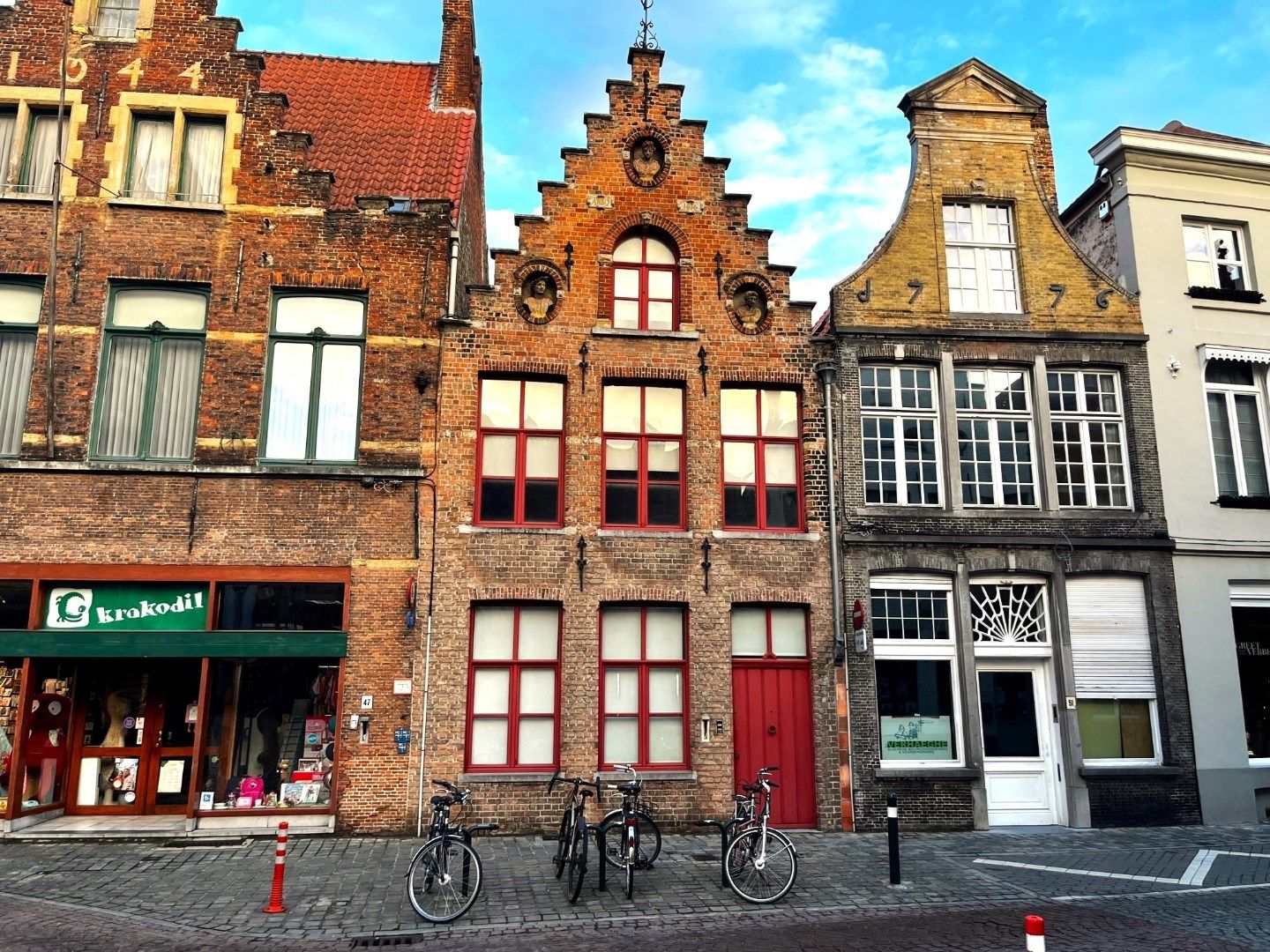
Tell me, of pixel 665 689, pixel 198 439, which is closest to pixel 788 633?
pixel 665 689

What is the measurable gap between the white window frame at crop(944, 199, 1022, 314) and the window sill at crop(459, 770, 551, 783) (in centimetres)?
1004

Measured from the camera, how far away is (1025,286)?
15.1m

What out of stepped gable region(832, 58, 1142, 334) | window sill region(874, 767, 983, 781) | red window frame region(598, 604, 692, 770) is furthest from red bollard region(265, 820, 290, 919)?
stepped gable region(832, 58, 1142, 334)

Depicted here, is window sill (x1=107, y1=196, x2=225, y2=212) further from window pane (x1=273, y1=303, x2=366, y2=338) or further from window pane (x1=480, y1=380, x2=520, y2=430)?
window pane (x1=480, y1=380, x2=520, y2=430)

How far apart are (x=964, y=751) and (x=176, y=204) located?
14.6 m

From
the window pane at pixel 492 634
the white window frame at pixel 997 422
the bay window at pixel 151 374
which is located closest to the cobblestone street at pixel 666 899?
the window pane at pixel 492 634

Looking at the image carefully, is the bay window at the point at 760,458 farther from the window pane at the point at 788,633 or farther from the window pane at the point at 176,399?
the window pane at the point at 176,399

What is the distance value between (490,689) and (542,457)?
3.57 m

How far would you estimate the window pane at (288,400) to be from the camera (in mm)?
13242

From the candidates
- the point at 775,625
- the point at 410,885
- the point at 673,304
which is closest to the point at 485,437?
the point at 673,304

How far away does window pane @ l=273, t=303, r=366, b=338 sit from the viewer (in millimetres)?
13602

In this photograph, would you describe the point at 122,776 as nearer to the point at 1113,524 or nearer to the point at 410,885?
the point at 410,885

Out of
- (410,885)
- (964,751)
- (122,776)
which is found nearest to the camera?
(410,885)

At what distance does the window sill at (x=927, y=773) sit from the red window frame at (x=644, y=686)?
2.90 meters
